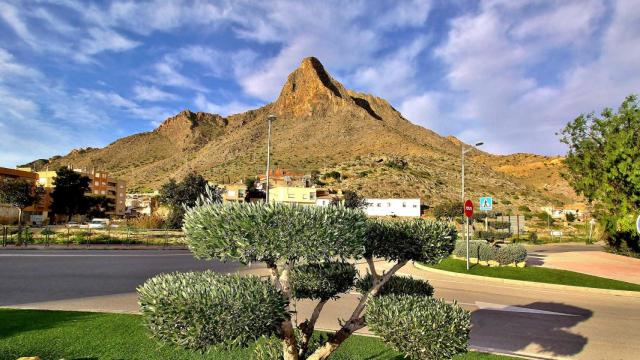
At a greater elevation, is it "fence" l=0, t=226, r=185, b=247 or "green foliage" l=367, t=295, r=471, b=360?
"green foliage" l=367, t=295, r=471, b=360

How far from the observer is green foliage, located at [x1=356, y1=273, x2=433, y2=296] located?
6242mm

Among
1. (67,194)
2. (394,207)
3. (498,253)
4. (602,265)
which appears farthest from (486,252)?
(67,194)

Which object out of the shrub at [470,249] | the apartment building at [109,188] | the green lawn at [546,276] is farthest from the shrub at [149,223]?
the apartment building at [109,188]

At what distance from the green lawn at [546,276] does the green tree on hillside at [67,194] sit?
63855 mm

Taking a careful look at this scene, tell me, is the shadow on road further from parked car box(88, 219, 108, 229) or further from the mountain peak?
the mountain peak

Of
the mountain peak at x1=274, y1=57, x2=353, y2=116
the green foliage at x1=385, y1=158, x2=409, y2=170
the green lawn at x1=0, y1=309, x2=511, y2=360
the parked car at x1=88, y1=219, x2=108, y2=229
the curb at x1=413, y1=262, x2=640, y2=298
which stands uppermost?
the mountain peak at x1=274, y1=57, x2=353, y2=116

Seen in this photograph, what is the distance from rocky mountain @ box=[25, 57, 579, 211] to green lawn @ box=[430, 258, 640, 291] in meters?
55.2

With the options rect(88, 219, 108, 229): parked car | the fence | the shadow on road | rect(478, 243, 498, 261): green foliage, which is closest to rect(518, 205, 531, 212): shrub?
rect(478, 243, 498, 261): green foliage

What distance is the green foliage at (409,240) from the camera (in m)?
5.68

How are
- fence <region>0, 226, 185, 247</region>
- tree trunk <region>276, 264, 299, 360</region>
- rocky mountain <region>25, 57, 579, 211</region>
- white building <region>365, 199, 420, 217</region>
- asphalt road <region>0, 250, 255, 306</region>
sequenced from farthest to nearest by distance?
rocky mountain <region>25, 57, 579, 211</region> → white building <region>365, 199, 420, 217</region> → fence <region>0, 226, 185, 247</region> → asphalt road <region>0, 250, 255, 306</region> → tree trunk <region>276, 264, 299, 360</region>

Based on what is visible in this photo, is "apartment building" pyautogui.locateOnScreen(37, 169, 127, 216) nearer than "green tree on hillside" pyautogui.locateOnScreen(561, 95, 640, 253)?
No

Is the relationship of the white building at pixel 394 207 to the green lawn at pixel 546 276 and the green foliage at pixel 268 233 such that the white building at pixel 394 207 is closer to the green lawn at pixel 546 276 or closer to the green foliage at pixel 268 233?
the green lawn at pixel 546 276

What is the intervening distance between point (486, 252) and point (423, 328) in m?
18.5

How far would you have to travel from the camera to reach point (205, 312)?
395cm
